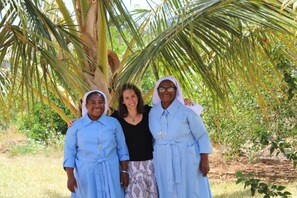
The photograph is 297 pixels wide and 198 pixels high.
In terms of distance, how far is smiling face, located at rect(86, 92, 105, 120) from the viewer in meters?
3.50

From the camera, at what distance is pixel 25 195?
7.56 meters

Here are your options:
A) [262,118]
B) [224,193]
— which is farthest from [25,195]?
[262,118]

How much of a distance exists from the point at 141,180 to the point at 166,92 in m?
0.63

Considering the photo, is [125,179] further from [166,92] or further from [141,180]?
[166,92]

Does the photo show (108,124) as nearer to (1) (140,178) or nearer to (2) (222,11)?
(1) (140,178)

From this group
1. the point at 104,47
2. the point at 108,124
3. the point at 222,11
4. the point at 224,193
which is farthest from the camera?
the point at 224,193

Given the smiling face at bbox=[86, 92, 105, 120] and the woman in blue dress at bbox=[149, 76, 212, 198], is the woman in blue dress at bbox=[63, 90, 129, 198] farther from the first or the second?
the woman in blue dress at bbox=[149, 76, 212, 198]

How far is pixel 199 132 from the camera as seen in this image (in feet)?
12.0

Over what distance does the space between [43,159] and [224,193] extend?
4.64 meters

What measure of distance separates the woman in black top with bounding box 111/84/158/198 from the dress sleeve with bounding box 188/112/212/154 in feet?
1.01

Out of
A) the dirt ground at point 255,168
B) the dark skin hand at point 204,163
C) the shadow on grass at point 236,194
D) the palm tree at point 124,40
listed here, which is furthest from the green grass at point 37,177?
the dark skin hand at point 204,163

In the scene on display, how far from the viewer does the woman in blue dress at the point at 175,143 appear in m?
3.59

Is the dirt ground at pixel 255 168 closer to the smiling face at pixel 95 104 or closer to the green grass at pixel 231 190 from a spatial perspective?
the green grass at pixel 231 190

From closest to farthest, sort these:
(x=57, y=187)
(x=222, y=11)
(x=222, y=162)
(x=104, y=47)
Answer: (x=222, y=11) < (x=104, y=47) < (x=57, y=187) < (x=222, y=162)
